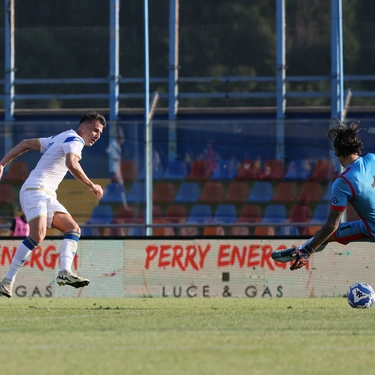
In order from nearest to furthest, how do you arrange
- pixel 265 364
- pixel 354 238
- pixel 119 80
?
pixel 265 364
pixel 354 238
pixel 119 80

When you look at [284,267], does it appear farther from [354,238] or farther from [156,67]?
[156,67]

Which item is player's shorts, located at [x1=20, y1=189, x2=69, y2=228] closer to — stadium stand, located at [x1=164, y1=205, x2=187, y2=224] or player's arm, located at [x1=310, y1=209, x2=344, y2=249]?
player's arm, located at [x1=310, y1=209, x2=344, y2=249]

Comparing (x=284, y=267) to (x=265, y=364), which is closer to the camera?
(x=265, y=364)

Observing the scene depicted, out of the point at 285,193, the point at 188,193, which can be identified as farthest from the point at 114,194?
the point at 285,193

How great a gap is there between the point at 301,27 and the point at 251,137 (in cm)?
417

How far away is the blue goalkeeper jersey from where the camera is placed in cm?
896

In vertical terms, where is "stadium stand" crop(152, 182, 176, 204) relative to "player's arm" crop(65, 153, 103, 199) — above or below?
below

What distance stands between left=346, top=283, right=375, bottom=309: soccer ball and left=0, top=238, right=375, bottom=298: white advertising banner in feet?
14.8

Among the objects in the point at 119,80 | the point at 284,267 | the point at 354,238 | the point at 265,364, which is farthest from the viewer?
the point at 119,80

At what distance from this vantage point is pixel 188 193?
17.1 meters

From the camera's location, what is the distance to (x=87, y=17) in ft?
69.4

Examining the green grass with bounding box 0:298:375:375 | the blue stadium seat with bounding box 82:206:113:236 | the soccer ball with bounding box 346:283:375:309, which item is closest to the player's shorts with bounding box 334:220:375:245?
the soccer ball with bounding box 346:283:375:309

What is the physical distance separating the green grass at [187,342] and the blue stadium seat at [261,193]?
7.70 metres

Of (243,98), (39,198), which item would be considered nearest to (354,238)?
(39,198)
